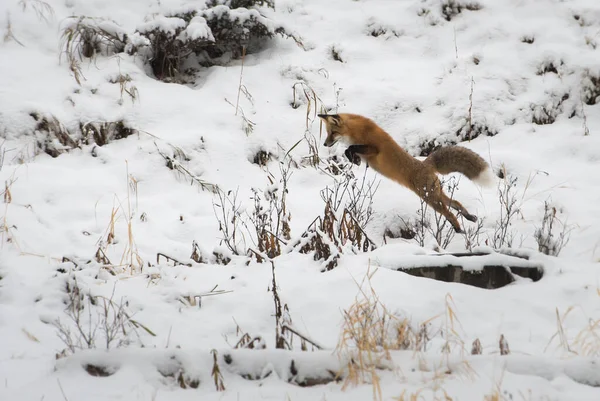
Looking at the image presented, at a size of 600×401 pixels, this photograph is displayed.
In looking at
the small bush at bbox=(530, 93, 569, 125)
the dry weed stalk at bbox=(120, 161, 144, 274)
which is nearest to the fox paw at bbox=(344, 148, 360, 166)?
the dry weed stalk at bbox=(120, 161, 144, 274)

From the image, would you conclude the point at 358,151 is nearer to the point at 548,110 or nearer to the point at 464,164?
the point at 464,164

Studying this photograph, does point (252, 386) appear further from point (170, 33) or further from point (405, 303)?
point (170, 33)

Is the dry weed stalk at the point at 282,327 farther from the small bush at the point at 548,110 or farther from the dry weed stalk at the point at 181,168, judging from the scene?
the small bush at the point at 548,110

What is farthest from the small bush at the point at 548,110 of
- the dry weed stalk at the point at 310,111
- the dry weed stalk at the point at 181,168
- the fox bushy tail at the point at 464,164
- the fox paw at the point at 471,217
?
the dry weed stalk at the point at 181,168

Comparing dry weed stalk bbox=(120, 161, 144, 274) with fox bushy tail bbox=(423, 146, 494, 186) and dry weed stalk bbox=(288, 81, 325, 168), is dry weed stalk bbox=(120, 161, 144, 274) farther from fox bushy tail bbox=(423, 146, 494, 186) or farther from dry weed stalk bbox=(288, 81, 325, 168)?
fox bushy tail bbox=(423, 146, 494, 186)

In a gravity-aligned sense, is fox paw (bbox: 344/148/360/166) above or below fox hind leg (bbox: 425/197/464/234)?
above

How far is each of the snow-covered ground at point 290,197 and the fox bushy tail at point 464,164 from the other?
0.45m

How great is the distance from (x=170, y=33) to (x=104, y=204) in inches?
113

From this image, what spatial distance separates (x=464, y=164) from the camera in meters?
5.40

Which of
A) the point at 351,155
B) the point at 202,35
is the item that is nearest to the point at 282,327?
the point at 351,155

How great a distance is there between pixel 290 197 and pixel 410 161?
1.42 m

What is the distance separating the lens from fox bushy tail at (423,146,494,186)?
530 cm

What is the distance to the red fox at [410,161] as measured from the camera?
5.39 metres

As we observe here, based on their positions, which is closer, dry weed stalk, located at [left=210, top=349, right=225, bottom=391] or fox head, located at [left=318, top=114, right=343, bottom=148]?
dry weed stalk, located at [left=210, top=349, right=225, bottom=391]
